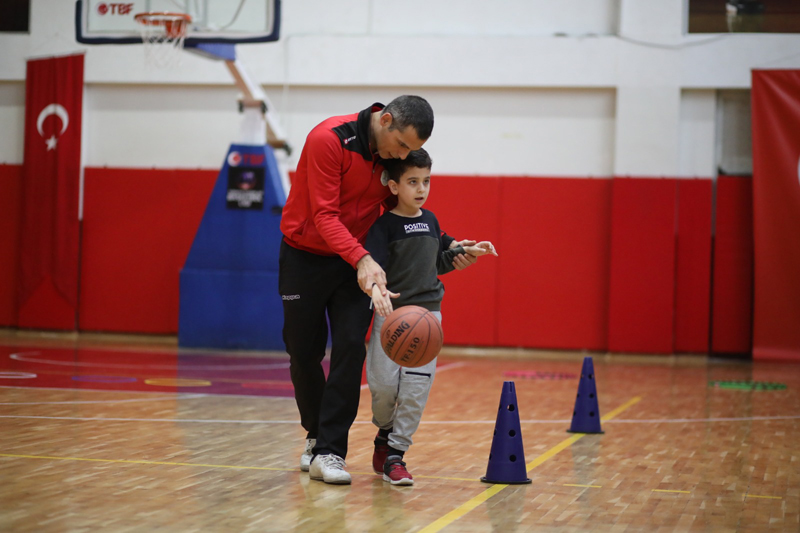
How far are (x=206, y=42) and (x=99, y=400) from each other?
4241 mm

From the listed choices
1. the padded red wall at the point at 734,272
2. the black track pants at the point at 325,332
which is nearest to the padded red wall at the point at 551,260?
the padded red wall at the point at 734,272

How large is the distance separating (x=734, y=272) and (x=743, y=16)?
10.3ft

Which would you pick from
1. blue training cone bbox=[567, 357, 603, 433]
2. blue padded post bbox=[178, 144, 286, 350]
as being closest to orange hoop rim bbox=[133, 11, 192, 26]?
blue padded post bbox=[178, 144, 286, 350]

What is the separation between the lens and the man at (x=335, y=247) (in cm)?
352

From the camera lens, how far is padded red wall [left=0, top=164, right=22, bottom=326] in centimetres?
1181

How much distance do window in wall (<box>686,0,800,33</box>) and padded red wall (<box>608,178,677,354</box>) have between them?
6.52 feet

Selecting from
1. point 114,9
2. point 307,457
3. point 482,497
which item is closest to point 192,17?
point 114,9

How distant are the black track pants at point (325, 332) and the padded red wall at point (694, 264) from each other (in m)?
7.90

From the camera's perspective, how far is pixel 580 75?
1089 centimetres

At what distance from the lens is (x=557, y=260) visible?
1100 cm

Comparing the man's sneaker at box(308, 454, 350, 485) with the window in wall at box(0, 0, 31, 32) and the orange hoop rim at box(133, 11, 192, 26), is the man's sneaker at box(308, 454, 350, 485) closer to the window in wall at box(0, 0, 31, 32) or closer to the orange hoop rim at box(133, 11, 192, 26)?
the orange hoop rim at box(133, 11, 192, 26)

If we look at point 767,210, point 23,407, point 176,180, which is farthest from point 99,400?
point 767,210

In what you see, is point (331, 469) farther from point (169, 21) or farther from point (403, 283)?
point (169, 21)

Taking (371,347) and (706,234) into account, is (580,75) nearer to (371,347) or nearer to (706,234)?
(706,234)
